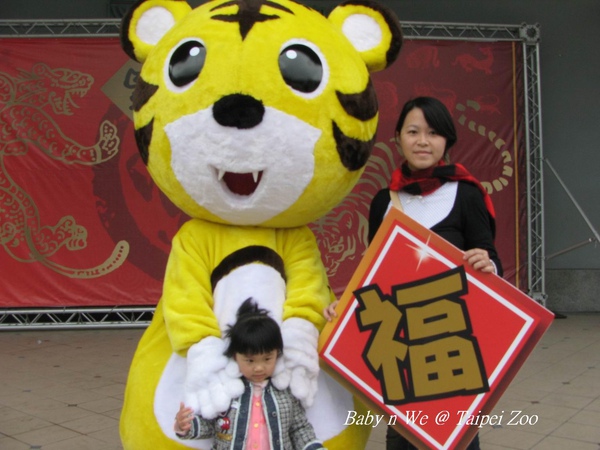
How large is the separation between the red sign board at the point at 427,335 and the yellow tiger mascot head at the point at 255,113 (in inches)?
15.0

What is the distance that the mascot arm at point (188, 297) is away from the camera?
239 cm

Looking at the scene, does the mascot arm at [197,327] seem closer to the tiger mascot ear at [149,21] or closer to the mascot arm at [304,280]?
the mascot arm at [304,280]

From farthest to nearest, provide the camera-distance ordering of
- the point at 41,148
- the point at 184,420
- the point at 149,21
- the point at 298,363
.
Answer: the point at 41,148, the point at 149,21, the point at 298,363, the point at 184,420

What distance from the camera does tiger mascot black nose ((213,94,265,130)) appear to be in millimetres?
2354

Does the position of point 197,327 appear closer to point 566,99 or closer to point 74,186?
point 74,186

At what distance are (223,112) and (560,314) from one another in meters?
6.96

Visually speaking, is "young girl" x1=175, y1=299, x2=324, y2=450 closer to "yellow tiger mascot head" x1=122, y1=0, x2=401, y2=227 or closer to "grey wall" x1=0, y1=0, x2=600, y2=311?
"yellow tiger mascot head" x1=122, y1=0, x2=401, y2=227

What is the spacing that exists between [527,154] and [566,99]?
142cm

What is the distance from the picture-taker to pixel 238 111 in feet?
7.72

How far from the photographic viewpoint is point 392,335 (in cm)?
236

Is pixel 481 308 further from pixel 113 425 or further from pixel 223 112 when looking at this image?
pixel 113 425

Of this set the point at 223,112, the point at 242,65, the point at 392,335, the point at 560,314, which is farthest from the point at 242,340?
the point at 560,314

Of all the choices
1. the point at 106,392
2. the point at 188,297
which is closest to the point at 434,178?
the point at 188,297

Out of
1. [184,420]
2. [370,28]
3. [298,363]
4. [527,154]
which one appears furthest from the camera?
[527,154]
